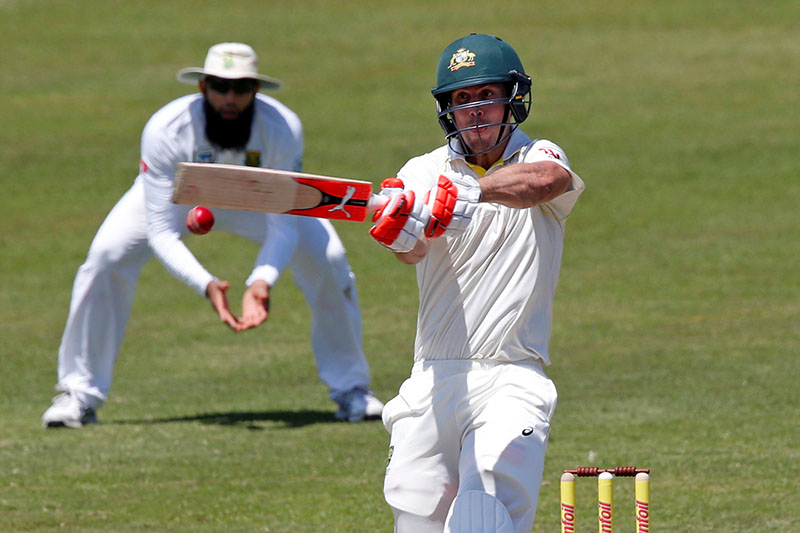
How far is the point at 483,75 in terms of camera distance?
460 centimetres

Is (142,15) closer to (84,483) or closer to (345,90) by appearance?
(345,90)

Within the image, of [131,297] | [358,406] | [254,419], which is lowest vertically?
[254,419]

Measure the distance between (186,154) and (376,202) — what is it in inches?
178

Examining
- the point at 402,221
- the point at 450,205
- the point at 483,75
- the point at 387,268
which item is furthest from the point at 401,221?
the point at 387,268

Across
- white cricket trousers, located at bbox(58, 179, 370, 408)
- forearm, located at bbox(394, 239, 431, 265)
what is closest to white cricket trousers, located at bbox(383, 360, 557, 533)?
forearm, located at bbox(394, 239, 431, 265)

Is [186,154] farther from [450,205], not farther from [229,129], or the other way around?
[450,205]

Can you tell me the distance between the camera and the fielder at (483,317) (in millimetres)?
4398

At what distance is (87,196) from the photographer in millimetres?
16906

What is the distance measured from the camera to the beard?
8.56m

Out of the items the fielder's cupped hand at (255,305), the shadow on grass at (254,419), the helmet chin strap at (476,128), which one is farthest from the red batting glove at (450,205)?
the shadow on grass at (254,419)

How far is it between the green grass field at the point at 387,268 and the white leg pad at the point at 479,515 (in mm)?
2140

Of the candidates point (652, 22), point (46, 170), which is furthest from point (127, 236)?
point (652, 22)

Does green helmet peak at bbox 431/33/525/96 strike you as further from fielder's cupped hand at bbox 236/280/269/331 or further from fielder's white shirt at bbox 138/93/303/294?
fielder's white shirt at bbox 138/93/303/294

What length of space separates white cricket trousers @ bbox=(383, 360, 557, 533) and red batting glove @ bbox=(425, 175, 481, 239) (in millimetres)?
608
